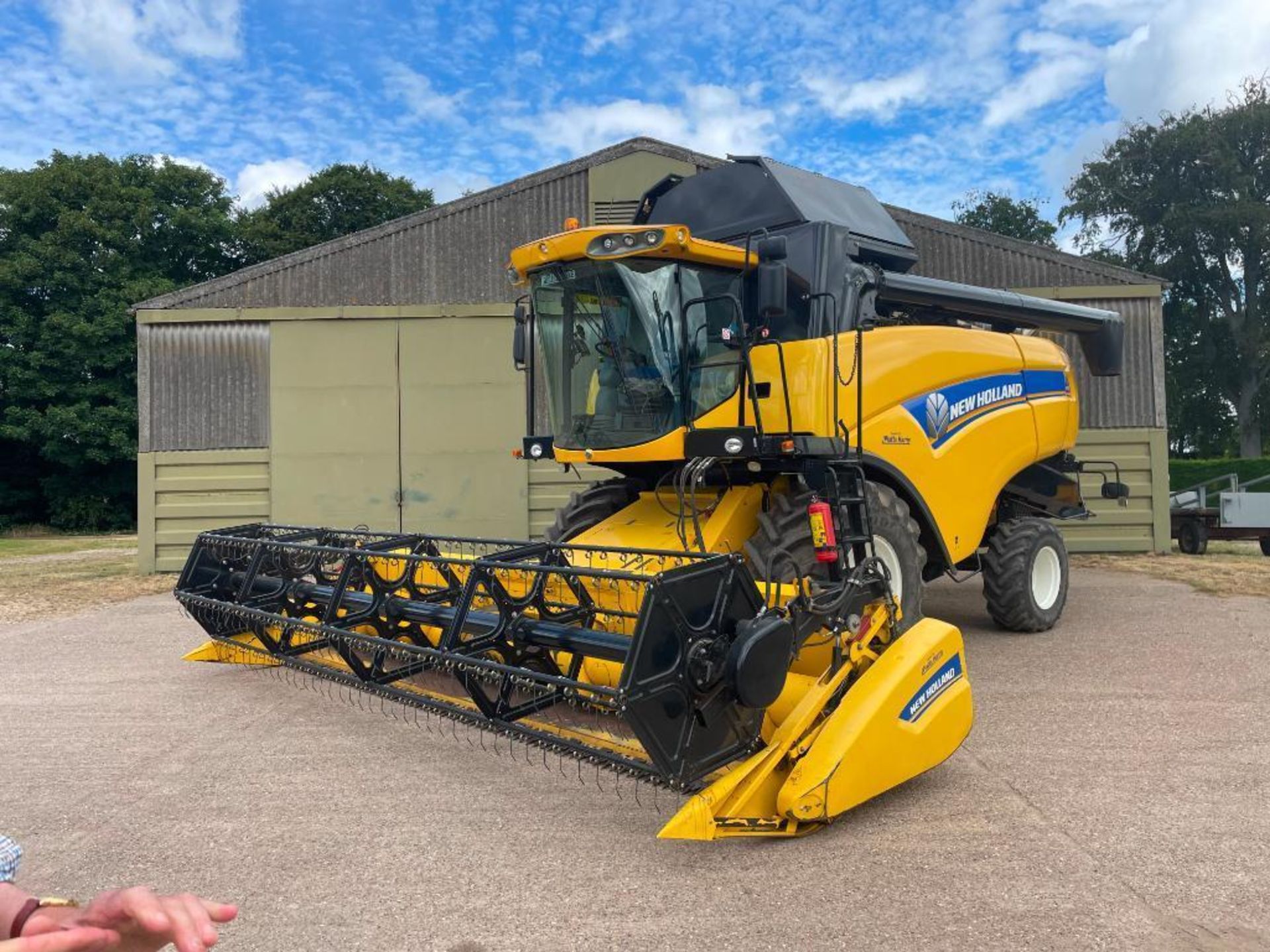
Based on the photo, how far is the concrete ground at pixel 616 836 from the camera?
2.74 meters

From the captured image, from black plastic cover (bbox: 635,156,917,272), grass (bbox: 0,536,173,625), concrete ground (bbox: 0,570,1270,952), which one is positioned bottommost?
concrete ground (bbox: 0,570,1270,952)

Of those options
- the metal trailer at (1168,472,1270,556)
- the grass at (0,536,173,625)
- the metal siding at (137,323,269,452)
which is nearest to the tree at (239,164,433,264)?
the grass at (0,536,173,625)

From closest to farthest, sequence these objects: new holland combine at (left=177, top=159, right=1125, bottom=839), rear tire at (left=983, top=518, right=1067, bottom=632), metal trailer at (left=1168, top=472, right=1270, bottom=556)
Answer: new holland combine at (left=177, top=159, right=1125, bottom=839) < rear tire at (left=983, top=518, right=1067, bottom=632) < metal trailer at (left=1168, top=472, right=1270, bottom=556)

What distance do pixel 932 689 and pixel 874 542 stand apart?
67.9 inches

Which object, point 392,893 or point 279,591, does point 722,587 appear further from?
point 279,591

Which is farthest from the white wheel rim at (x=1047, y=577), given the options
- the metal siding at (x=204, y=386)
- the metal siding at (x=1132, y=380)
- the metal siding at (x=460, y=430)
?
the metal siding at (x=204, y=386)

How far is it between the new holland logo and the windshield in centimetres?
176

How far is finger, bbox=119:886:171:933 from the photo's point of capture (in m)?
1.03

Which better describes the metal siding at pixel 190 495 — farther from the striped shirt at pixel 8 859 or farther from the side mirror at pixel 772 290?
the striped shirt at pixel 8 859

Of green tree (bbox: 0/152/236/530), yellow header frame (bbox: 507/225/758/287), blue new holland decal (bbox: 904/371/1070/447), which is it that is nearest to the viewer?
yellow header frame (bbox: 507/225/758/287)

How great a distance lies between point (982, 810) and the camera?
142 inches

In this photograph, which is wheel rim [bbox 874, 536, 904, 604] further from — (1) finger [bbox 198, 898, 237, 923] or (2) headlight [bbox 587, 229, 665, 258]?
(1) finger [bbox 198, 898, 237, 923]

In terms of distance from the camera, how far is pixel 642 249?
4918mm

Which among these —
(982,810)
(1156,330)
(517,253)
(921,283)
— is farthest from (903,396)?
(1156,330)
